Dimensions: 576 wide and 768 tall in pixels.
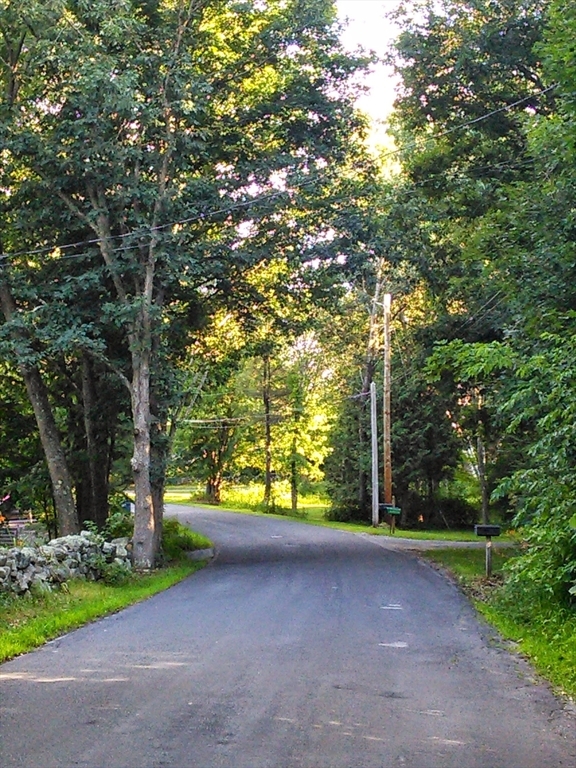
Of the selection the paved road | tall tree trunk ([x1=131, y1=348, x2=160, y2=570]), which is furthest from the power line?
the paved road

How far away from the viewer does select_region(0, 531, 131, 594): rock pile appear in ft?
41.6

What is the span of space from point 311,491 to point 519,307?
147ft

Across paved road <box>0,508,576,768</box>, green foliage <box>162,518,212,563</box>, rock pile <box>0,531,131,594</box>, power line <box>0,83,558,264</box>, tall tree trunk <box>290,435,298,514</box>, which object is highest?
power line <box>0,83,558,264</box>

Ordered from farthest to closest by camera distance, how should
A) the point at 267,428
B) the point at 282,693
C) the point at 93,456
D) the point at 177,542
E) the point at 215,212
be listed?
1. the point at 267,428
2. the point at 177,542
3. the point at 93,456
4. the point at 215,212
5. the point at 282,693

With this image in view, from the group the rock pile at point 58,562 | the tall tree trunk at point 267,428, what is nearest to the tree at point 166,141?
the rock pile at point 58,562

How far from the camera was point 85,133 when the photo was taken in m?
19.0

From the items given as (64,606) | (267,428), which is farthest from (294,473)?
(64,606)

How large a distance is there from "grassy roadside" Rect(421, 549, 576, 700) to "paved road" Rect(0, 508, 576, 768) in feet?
0.86

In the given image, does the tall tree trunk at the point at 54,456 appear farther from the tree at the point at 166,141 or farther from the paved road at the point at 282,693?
the paved road at the point at 282,693

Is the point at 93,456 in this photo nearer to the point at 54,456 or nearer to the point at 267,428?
the point at 54,456

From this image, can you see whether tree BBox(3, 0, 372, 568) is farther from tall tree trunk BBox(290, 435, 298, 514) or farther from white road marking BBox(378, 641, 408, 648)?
tall tree trunk BBox(290, 435, 298, 514)

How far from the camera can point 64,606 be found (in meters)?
13.1

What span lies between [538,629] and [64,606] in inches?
270

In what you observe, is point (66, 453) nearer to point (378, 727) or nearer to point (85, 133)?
point (85, 133)
